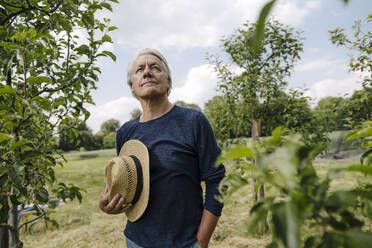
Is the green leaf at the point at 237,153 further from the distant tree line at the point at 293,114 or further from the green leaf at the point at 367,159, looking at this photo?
the distant tree line at the point at 293,114

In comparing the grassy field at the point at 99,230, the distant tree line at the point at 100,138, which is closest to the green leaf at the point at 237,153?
the grassy field at the point at 99,230

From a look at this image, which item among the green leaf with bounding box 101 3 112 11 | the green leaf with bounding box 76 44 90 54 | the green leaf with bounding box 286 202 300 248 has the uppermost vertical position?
the green leaf with bounding box 101 3 112 11

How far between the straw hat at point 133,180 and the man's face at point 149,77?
0.44 metres

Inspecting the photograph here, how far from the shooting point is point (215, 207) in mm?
1698

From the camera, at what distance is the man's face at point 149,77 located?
196cm

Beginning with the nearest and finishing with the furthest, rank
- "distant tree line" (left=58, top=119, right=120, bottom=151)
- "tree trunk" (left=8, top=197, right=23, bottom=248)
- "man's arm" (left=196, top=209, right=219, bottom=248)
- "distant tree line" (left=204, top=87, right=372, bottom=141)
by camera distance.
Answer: "man's arm" (left=196, top=209, right=219, bottom=248)
"tree trunk" (left=8, top=197, right=23, bottom=248)
"distant tree line" (left=204, top=87, right=372, bottom=141)
"distant tree line" (left=58, top=119, right=120, bottom=151)

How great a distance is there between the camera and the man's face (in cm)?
196

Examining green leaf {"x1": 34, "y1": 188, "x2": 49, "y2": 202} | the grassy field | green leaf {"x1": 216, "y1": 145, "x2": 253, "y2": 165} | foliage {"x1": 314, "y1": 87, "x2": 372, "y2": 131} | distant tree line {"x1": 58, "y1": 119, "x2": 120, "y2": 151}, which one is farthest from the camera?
distant tree line {"x1": 58, "y1": 119, "x2": 120, "y2": 151}

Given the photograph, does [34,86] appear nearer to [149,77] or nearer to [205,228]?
[149,77]

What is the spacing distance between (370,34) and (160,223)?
15.8 ft

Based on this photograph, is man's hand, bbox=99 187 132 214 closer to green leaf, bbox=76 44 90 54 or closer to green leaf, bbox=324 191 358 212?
green leaf, bbox=76 44 90 54

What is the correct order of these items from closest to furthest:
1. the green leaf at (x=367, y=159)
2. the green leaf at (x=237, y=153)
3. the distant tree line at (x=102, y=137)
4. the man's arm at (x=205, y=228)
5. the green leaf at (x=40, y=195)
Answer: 1. the green leaf at (x=237, y=153)
2. the green leaf at (x=367, y=159)
3. the man's arm at (x=205, y=228)
4. the green leaf at (x=40, y=195)
5. the distant tree line at (x=102, y=137)

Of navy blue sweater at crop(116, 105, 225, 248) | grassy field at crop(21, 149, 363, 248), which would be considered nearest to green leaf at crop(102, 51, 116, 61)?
navy blue sweater at crop(116, 105, 225, 248)

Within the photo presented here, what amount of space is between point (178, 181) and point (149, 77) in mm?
909
